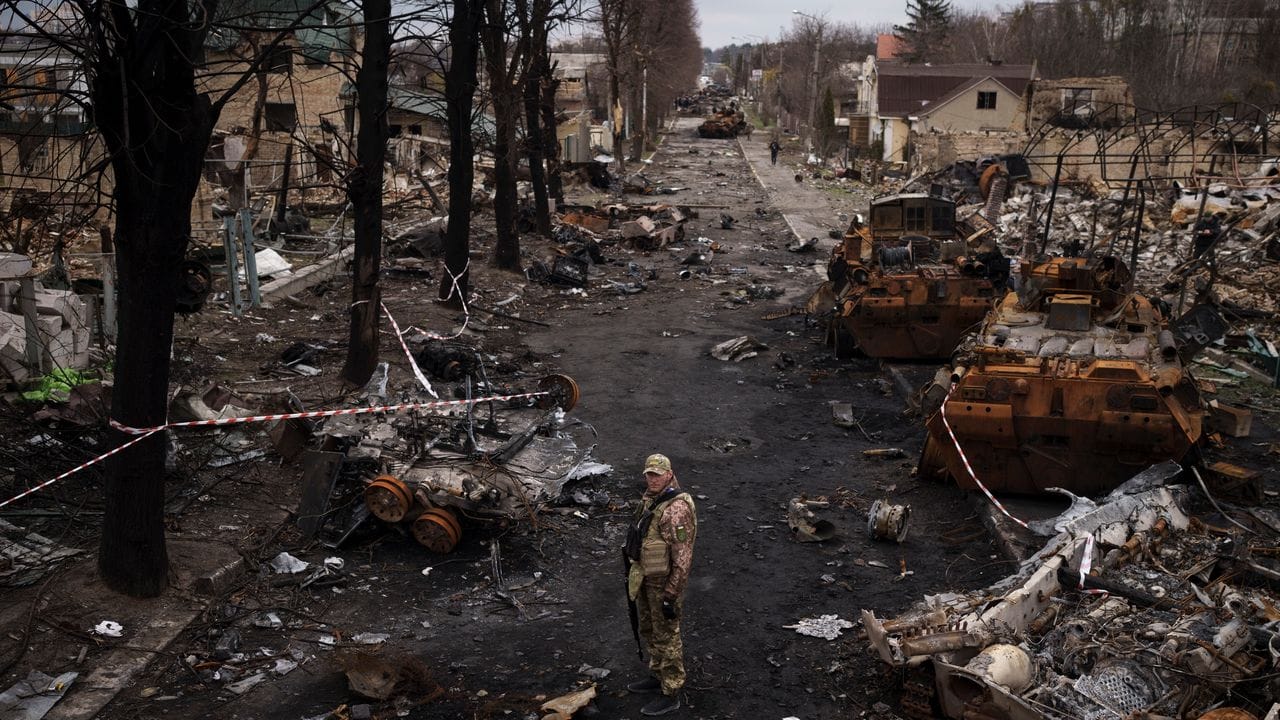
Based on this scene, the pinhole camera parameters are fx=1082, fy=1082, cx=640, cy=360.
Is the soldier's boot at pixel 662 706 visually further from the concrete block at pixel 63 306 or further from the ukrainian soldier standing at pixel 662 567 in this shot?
the concrete block at pixel 63 306

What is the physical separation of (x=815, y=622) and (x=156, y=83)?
18.4ft

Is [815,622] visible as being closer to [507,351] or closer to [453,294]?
[507,351]

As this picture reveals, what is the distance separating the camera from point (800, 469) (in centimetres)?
1142

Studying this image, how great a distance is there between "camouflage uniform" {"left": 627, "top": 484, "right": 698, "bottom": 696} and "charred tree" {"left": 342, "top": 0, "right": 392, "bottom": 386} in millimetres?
6672

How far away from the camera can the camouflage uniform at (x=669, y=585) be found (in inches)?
254

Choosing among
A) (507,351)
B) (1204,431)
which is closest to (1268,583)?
(1204,431)

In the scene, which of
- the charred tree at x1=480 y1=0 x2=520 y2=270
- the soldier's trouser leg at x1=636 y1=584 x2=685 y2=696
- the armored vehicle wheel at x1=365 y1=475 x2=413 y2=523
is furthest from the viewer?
the charred tree at x1=480 y1=0 x2=520 y2=270

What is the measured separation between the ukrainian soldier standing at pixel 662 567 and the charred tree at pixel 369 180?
6.59m

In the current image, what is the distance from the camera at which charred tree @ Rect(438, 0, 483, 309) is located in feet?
52.1

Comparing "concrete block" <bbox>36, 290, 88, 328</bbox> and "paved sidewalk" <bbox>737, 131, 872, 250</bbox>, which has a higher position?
"concrete block" <bbox>36, 290, 88, 328</bbox>

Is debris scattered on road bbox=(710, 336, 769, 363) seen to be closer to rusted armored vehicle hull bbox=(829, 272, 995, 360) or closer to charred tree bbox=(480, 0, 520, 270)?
rusted armored vehicle hull bbox=(829, 272, 995, 360)

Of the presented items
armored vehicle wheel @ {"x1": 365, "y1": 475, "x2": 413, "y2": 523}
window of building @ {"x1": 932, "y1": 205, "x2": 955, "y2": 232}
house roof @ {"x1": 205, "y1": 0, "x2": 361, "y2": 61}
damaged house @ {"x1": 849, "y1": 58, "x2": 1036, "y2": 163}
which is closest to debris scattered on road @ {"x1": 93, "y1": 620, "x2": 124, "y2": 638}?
armored vehicle wheel @ {"x1": 365, "y1": 475, "x2": 413, "y2": 523}

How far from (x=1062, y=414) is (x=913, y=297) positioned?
5792 mm

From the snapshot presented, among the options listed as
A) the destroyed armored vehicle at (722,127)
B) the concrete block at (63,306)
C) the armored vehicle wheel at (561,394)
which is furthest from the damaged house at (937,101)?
the concrete block at (63,306)
